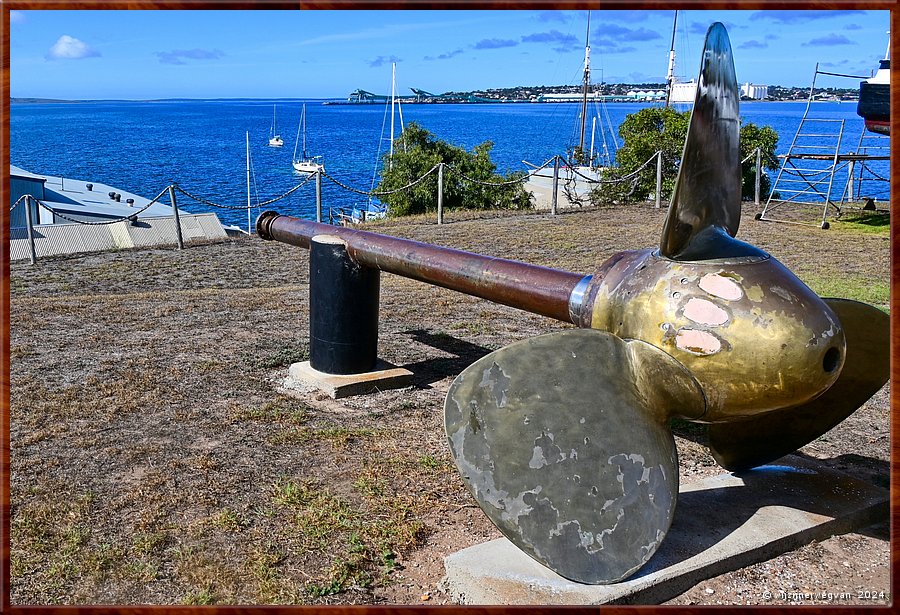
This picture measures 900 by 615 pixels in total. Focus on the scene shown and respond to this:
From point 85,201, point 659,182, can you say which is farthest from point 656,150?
point 85,201

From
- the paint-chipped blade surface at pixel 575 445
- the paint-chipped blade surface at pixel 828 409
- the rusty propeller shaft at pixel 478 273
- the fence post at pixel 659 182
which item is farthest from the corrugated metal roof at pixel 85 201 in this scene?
the paint-chipped blade surface at pixel 575 445

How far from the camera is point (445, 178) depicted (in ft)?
54.3

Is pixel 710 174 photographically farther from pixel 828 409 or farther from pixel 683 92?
pixel 683 92

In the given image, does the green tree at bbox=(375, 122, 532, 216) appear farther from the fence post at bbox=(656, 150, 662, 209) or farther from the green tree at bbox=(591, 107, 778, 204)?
the fence post at bbox=(656, 150, 662, 209)

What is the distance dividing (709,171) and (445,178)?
13910mm

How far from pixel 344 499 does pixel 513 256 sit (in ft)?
22.7

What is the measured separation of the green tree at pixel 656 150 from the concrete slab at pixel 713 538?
12.9m

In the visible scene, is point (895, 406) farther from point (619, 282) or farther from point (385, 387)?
point (385, 387)

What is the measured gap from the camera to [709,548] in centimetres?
309

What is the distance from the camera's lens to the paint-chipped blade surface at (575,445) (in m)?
2.70

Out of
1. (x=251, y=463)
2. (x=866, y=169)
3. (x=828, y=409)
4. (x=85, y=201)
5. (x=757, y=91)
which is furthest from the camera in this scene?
(x=85, y=201)

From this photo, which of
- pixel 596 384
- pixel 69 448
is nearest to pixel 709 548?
pixel 596 384

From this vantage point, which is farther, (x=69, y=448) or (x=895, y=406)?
(x=69, y=448)

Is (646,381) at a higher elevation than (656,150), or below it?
below
